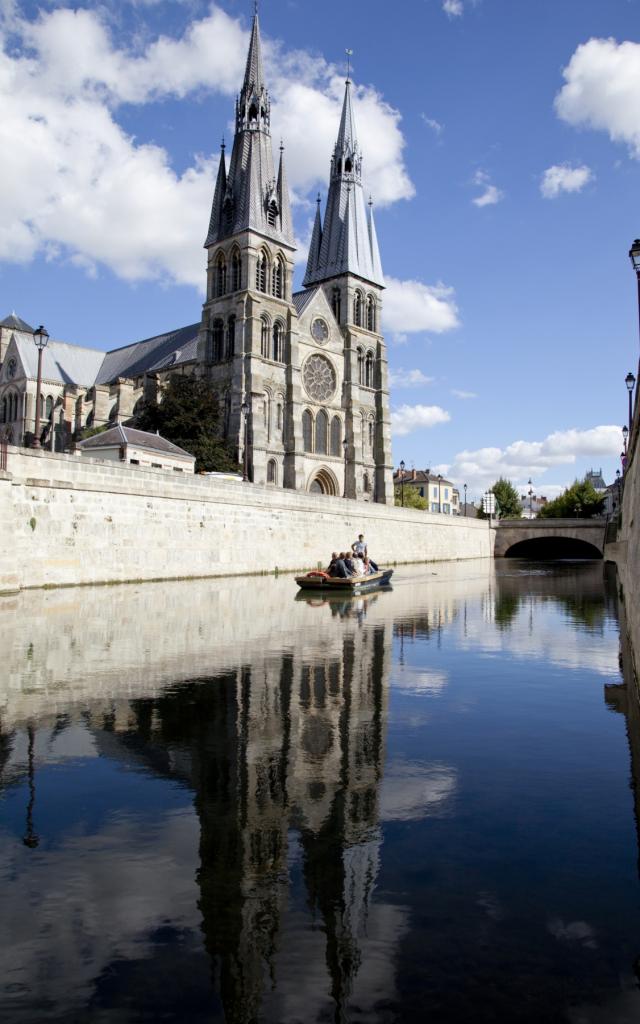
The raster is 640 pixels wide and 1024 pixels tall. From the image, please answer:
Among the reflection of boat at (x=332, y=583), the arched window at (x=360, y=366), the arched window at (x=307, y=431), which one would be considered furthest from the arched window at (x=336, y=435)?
the reflection of boat at (x=332, y=583)

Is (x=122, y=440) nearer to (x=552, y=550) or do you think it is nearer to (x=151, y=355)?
(x=151, y=355)

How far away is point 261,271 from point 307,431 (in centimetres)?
1453

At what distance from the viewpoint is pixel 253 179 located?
64750 mm

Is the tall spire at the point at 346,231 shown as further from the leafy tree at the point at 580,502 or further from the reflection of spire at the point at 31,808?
the reflection of spire at the point at 31,808

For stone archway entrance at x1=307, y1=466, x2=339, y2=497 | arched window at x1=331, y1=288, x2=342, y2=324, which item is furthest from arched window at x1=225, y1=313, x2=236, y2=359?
arched window at x1=331, y1=288, x2=342, y2=324

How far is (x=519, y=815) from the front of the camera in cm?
487

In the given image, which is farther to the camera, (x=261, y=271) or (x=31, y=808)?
(x=261, y=271)

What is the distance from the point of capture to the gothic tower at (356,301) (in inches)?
2766

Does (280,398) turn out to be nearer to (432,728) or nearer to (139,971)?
(432,728)

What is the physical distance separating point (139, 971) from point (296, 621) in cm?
1257

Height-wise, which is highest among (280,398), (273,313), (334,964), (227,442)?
(273,313)

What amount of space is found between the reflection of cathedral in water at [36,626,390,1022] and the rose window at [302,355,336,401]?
2289 inches

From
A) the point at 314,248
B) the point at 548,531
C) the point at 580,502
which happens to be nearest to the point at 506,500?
the point at 580,502

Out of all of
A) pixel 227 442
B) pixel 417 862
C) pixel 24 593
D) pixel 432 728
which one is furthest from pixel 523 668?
pixel 227 442
